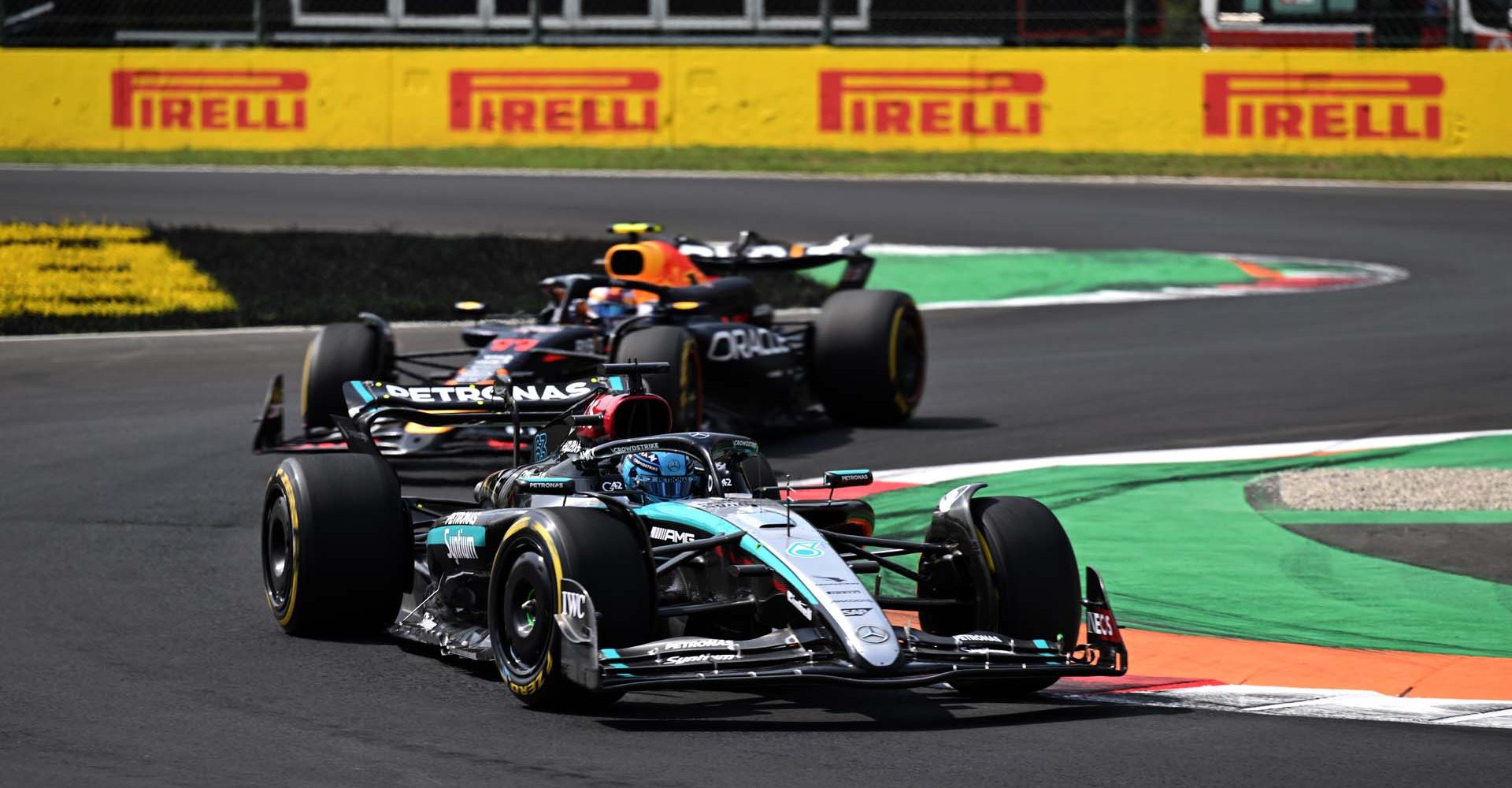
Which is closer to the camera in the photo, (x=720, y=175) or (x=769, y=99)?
(x=720, y=175)

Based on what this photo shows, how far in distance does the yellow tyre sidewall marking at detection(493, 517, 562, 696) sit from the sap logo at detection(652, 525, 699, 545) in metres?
0.59

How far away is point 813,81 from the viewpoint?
28281 millimetres

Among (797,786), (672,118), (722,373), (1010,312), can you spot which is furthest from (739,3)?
(797,786)

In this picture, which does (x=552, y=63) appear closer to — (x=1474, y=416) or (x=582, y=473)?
(x=1474, y=416)

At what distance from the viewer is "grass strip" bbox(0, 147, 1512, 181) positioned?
Result: 27109 millimetres

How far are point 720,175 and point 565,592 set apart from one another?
21.1m

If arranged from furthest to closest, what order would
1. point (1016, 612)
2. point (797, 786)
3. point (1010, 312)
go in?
1. point (1010, 312)
2. point (1016, 612)
3. point (797, 786)

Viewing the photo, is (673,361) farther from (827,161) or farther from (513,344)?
(827,161)

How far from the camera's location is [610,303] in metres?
15.1

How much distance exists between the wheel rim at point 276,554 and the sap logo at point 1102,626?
3470 millimetres

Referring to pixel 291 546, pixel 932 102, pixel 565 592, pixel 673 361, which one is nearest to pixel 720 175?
pixel 932 102

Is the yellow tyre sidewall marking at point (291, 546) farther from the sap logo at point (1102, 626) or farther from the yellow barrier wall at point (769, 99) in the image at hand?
the yellow barrier wall at point (769, 99)

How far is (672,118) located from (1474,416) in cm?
1557

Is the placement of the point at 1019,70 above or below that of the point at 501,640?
above
